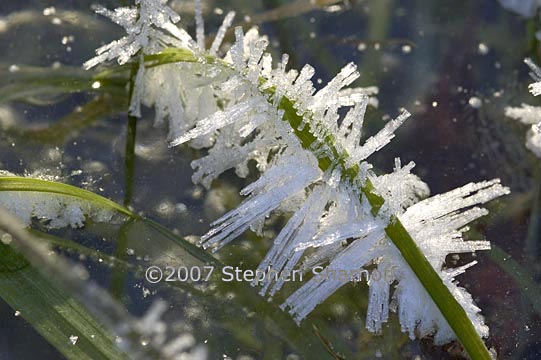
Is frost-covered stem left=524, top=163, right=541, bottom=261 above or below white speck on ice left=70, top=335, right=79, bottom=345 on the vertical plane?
below

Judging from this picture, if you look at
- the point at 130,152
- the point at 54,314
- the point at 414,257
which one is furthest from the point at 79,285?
the point at 414,257

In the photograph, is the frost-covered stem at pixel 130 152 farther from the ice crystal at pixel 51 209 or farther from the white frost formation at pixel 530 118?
the white frost formation at pixel 530 118

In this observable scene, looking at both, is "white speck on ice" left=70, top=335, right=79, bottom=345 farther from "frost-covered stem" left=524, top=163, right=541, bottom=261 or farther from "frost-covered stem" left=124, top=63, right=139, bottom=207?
"frost-covered stem" left=524, top=163, right=541, bottom=261

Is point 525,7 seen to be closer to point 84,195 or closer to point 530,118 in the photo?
point 530,118

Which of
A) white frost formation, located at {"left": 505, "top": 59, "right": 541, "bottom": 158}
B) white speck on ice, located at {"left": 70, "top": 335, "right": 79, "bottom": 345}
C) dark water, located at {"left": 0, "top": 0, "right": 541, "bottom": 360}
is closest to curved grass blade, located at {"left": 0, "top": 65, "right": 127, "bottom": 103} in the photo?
dark water, located at {"left": 0, "top": 0, "right": 541, "bottom": 360}

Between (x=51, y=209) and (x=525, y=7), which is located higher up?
(x=51, y=209)

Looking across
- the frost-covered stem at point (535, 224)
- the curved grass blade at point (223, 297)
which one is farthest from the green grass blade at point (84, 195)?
the frost-covered stem at point (535, 224)
